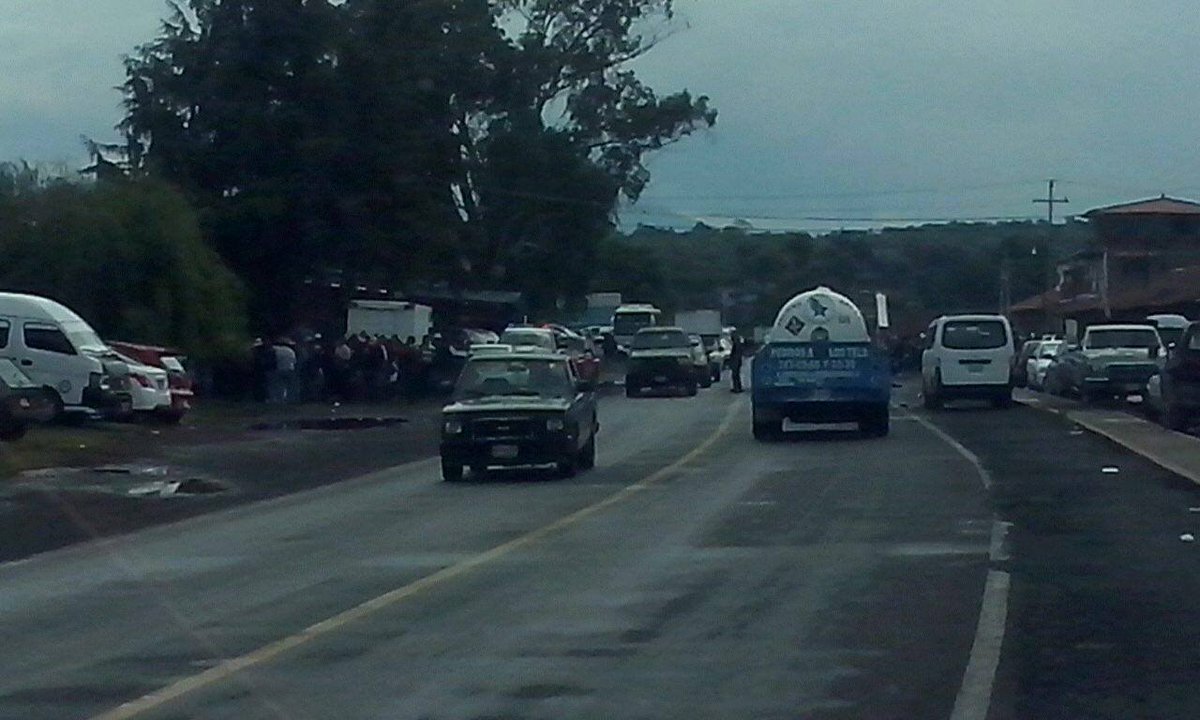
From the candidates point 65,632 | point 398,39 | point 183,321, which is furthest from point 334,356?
point 65,632

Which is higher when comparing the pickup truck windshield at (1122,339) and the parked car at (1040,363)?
the pickup truck windshield at (1122,339)

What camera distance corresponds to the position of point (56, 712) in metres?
11.5

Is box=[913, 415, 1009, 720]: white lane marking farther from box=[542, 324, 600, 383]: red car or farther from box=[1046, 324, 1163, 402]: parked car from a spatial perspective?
box=[542, 324, 600, 383]: red car

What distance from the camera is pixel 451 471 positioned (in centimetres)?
2988

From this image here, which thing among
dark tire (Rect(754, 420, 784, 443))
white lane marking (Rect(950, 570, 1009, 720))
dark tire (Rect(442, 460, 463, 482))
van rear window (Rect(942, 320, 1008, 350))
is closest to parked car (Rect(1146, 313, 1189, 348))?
van rear window (Rect(942, 320, 1008, 350))

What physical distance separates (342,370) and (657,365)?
10.9 metres

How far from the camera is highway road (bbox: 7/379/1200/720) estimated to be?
38.8 feet

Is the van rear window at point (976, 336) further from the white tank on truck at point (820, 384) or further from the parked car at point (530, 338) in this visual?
the parked car at point (530, 338)

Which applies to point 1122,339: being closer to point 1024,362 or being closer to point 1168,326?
point 1168,326

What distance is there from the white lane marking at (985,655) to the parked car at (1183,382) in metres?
19.2

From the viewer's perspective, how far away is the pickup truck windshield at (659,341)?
62188mm

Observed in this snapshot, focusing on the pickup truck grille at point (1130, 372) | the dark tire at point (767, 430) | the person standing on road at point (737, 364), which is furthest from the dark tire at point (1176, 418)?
the person standing on road at point (737, 364)

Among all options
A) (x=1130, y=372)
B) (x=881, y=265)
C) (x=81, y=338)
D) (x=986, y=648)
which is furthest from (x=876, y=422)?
(x=881, y=265)

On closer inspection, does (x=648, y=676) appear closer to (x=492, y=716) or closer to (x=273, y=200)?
(x=492, y=716)
